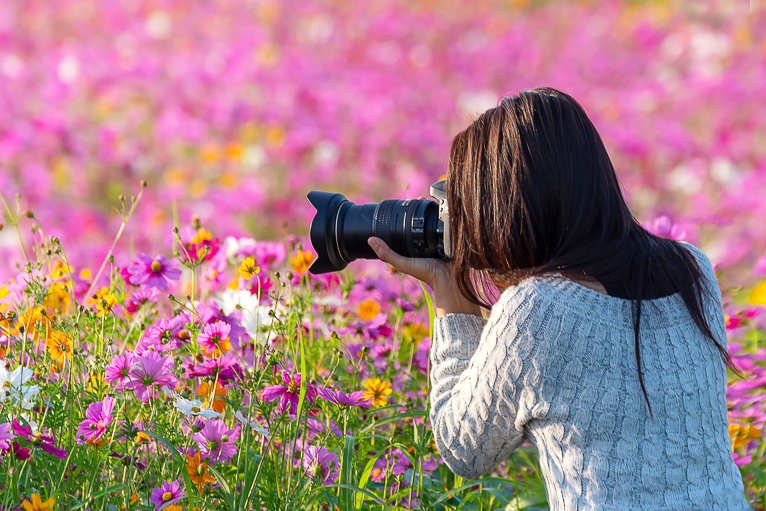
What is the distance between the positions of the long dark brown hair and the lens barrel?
0.15 m

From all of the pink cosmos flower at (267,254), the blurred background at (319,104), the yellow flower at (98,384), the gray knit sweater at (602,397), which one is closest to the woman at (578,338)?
the gray knit sweater at (602,397)

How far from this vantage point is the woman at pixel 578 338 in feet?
3.02

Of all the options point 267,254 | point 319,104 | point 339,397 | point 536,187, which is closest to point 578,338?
point 536,187

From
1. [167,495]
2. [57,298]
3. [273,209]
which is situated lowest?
[167,495]

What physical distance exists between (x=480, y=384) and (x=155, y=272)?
0.60 m

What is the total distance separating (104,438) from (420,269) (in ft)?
1.72

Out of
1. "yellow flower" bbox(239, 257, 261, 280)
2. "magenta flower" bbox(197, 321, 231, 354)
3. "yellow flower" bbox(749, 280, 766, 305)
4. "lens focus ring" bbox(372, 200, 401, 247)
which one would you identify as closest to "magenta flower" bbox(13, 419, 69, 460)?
"magenta flower" bbox(197, 321, 231, 354)

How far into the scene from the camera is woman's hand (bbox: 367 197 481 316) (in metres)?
1.13

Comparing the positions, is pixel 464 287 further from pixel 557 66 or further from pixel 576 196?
pixel 557 66

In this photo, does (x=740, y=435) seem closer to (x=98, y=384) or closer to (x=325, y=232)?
(x=325, y=232)

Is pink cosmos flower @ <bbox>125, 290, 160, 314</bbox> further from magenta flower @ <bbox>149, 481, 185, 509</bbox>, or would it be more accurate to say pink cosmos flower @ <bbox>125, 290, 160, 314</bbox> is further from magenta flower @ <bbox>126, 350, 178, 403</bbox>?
magenta flower @ <bbox>149, 481, 185, 509</bbox>

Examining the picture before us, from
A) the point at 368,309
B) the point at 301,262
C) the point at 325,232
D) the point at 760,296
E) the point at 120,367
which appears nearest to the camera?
the point at 120,367

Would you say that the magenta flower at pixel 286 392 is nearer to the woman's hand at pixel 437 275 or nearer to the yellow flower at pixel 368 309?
the woman's hand at pixel 437 275

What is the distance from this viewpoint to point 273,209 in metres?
3.27
